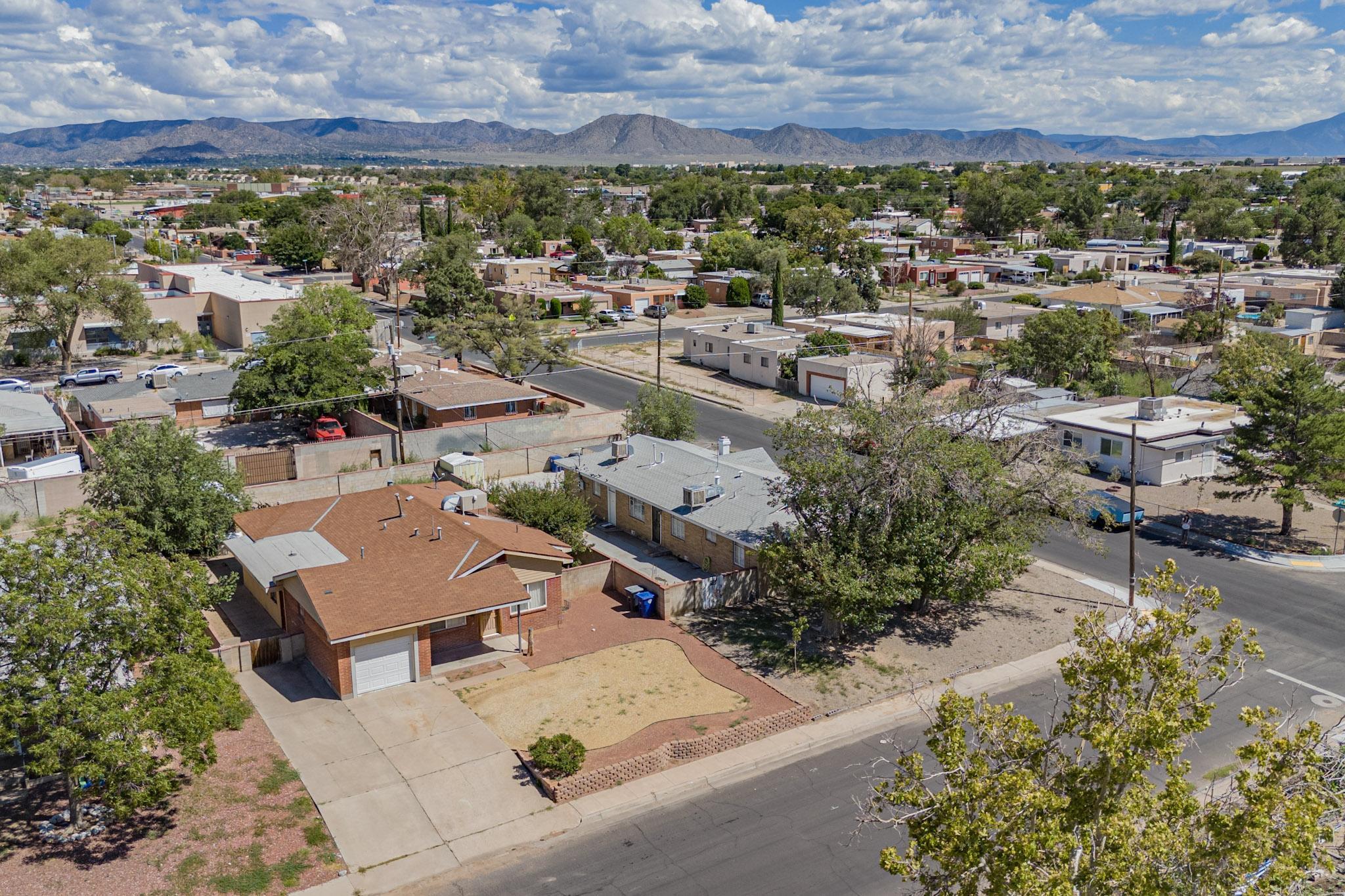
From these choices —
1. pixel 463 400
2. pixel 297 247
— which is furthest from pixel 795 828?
pixel 297 247

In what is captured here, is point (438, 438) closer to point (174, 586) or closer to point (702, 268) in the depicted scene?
point (174, 586)

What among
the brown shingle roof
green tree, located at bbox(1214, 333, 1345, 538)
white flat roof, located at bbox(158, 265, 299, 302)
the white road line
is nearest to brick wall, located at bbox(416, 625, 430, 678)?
the brown shingle roof

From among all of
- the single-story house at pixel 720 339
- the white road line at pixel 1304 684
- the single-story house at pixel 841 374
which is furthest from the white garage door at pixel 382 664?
the single-story house at pixel 720 339

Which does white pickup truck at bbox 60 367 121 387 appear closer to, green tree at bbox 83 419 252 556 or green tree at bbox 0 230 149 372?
green tree at bbox 0 230 149 372

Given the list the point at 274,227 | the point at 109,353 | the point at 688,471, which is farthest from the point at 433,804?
the point at 274,227

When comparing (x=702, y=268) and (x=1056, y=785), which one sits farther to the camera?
(x=702, y=268)

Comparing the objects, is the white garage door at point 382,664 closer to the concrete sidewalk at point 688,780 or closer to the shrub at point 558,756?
the shrub at point 558,756
